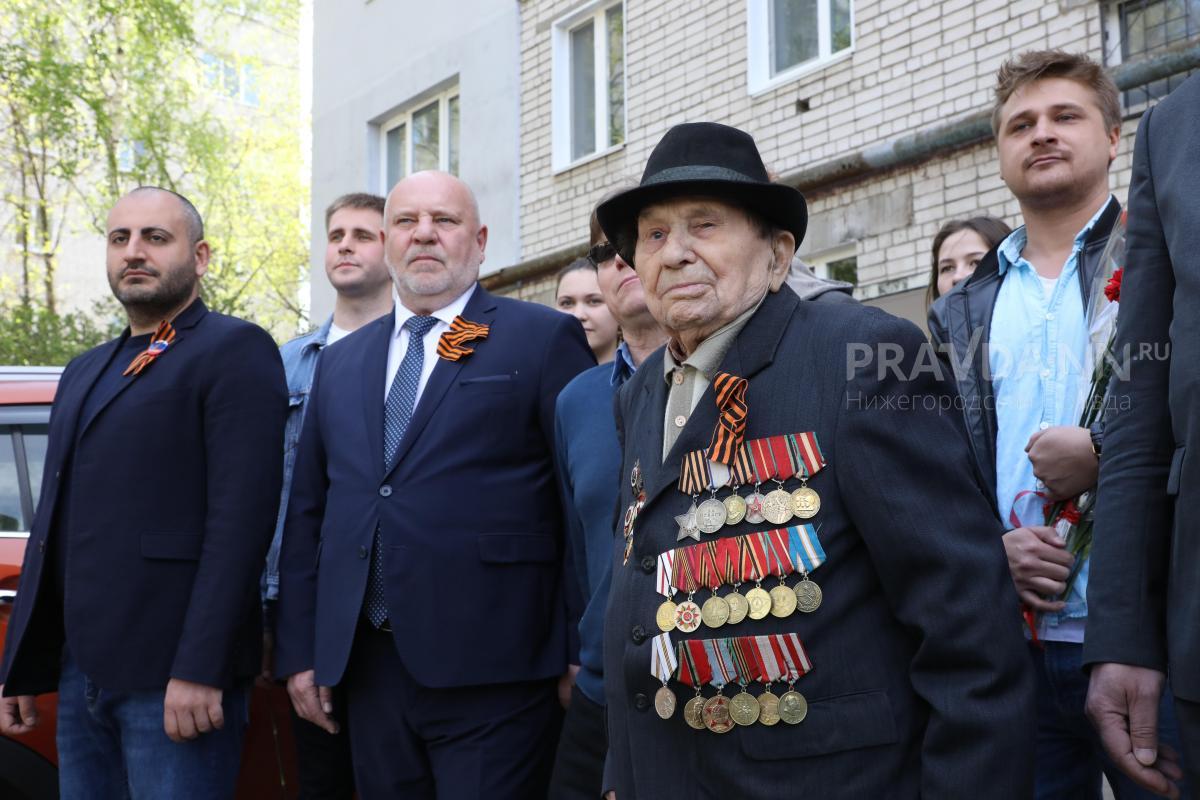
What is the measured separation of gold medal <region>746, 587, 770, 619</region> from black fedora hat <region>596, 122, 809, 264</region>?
752 mm

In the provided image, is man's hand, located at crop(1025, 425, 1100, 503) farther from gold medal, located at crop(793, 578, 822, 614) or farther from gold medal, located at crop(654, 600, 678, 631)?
gold medal, located at crop(654, 600, 678, 631)

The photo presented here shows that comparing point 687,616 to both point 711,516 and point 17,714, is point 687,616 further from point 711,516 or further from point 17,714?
point 17,714

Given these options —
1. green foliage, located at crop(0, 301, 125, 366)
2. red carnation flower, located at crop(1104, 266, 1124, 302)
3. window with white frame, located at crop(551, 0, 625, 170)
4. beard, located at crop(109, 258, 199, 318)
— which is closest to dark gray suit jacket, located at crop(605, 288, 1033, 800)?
red carnation flower, located at crop(1104, 266, 1124, 302)

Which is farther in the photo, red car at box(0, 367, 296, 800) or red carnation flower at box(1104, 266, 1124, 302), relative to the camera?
red car at box(0, 367, 296, 800)

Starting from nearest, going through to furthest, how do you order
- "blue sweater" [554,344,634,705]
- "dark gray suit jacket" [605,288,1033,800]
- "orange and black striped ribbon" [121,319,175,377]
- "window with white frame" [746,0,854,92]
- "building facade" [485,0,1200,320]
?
"dark gray suit jacket" [605,288,1033,800] → "blue sweater" [554,344,634,705] → "orange and black striped ribbon" [121,319,175,377] → "building facade" [485,0,1200,320] → "window with white frame" [746,0,854,92]

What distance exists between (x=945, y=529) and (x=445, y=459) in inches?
64.8

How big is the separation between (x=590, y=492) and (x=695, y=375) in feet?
2.61

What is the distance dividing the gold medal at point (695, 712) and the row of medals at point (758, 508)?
0.30 m

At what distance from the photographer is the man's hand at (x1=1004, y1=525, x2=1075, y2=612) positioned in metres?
2.61

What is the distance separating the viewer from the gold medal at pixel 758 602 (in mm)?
2117

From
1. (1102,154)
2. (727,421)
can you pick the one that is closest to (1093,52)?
(1102,154)

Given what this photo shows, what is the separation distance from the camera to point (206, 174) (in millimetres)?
20328

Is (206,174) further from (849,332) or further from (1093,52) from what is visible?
(849,332)

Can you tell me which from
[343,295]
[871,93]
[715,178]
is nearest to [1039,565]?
[715,178]
